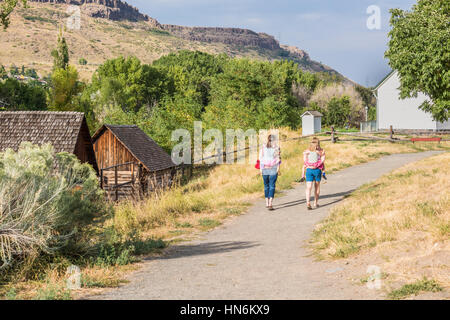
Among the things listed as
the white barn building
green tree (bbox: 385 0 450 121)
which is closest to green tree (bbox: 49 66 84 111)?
the white barn building

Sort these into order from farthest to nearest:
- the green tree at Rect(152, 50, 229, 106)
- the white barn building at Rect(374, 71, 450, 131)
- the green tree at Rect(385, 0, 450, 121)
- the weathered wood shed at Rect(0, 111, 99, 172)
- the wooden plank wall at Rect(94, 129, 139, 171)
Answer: the green tree at Rect(152, 50, 229, 106) → the white barn building at Rect(374, 71, 450, 131) → the wooden plank wall at Rect(94, 129, 139, 171) → the weathered wood shed at Rect(0, 111, 99, 172) → the green tree at Rect(385, 0, 450, 121)

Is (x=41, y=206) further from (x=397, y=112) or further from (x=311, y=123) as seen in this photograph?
(x=397, y=112)

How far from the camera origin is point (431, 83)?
18984 millimetres

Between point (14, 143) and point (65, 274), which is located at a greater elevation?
point (14, 143)

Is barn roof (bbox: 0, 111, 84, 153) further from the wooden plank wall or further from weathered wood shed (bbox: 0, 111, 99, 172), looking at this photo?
the wooden plank wall

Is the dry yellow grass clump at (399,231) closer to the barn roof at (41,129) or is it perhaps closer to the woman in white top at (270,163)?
the woman in white top at (270,163)

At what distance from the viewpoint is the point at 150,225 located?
12.2 m

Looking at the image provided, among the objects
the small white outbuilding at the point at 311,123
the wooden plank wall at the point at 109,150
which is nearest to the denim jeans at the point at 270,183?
the wooden plank wall at the point at 109,150

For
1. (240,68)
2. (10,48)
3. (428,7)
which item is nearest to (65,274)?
(428,7)

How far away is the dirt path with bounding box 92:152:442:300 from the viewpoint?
6.03 m

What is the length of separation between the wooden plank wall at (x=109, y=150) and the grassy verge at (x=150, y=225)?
A: 7688mm

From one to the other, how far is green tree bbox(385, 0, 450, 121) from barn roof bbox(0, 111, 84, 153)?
1507 centimetres

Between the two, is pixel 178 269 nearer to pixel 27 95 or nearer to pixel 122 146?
pixel 122 146

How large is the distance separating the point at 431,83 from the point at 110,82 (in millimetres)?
60258
